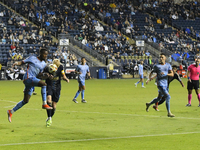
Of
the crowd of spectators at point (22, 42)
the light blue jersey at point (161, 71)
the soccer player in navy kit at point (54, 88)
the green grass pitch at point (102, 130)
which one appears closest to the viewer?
the green grass pitch at point (102, 130)

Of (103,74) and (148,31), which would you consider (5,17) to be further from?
(148,31)

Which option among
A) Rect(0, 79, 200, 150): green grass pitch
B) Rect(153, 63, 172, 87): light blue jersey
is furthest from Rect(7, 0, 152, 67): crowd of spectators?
Rect(153, 63, 172, 87): light blue jersey

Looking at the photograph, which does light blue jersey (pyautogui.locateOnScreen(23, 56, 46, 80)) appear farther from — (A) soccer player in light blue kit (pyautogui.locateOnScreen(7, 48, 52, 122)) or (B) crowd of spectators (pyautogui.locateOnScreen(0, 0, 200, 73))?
(B) crowd of spectators (pyautogui.locateOnScreen(0, 0, 200, 73))

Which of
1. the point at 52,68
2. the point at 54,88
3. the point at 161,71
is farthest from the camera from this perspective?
the point at 161,71

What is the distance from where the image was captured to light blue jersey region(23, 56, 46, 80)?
1116cm

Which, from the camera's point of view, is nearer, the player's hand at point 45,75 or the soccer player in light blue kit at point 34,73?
the player's hand at point 45,75

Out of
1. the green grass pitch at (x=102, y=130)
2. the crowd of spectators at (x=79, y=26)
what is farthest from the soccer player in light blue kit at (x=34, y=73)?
the crowd of spectators at (x=79, y=26)

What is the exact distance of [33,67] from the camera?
11.2m

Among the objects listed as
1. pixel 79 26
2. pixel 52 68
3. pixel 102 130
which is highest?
pixel 79 26

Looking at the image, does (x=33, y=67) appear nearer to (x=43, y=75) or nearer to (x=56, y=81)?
(x=43, y=75)

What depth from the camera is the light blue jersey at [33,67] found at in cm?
1116

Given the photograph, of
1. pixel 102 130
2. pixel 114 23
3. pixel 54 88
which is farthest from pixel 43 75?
pixel 114 23

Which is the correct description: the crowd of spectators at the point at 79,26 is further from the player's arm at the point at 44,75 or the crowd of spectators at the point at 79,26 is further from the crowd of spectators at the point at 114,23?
the player's arm at the point at 44,75

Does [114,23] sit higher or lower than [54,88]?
higher
